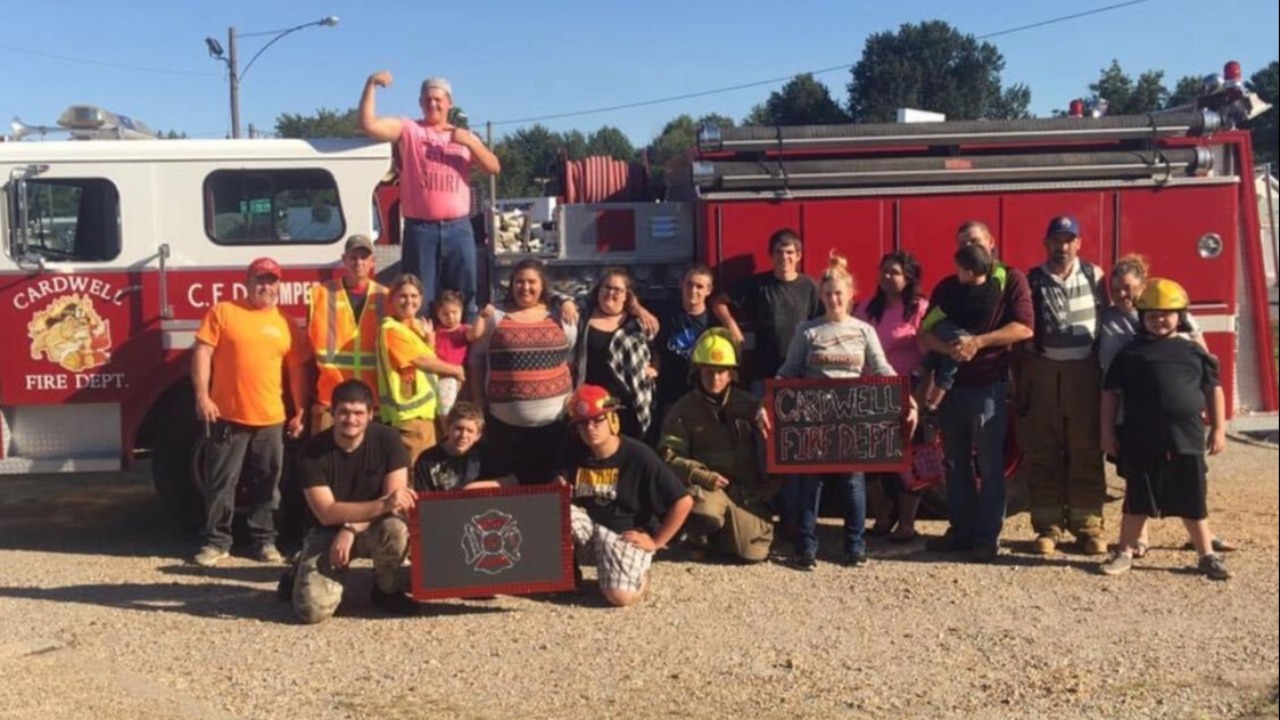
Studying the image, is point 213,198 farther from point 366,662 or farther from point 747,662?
point 747,662

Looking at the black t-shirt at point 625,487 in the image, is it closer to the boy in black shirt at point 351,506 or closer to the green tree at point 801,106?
the boy in black shirt at point 351,506

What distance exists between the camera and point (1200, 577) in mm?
6453

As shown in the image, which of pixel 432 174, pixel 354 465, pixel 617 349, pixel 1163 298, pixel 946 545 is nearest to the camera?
pixel 354 465

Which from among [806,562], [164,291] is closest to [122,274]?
[164,291]

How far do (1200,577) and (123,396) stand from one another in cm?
604

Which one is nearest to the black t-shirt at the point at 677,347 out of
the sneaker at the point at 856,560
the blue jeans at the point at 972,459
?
the sneaker at the point at 856,560

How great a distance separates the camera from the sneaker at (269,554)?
23.4ft

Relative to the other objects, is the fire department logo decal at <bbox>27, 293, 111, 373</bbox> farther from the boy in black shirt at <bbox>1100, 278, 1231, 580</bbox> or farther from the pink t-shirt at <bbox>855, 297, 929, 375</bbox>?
the boy in black shirt at <bbox>1100, 278, 1231, 580</bbox>

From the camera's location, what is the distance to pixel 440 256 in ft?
24.2

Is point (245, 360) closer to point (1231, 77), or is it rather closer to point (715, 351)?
point (715, 351)

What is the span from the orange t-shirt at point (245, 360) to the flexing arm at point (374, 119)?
122 cm

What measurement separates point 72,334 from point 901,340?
4818mm

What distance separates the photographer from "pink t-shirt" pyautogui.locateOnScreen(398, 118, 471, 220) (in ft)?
24.0

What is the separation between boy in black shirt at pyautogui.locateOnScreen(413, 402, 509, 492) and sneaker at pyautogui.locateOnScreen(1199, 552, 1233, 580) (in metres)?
3.60
